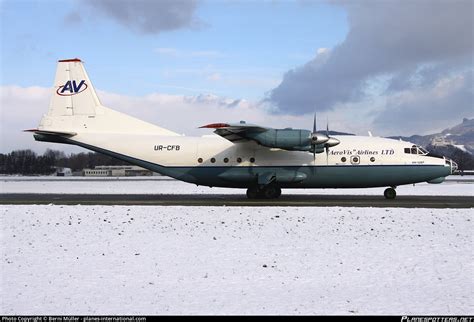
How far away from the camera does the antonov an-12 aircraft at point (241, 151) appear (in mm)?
24281

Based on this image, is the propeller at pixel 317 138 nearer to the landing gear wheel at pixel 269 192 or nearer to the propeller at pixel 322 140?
the propeller at pixel 322 140

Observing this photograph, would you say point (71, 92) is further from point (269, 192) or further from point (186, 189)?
point (186, 189)

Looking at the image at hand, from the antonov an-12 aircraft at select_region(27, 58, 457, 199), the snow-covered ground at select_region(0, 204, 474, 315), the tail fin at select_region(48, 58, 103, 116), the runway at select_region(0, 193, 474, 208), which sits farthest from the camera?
the tail fin at select_region(48, 58, 103, 116)

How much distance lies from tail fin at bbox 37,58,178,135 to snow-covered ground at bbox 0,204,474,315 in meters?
10.3

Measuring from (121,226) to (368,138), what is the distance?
15436 millimetres

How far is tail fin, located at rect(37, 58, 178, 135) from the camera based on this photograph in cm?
2691

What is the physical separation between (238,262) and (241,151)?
577 inches

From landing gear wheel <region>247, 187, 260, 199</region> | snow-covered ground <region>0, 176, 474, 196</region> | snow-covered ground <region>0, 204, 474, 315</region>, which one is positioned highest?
snow-covered ground <region>0, 176, 474, 196</region>

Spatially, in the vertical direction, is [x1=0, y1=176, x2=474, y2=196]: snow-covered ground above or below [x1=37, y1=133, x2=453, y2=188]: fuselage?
below

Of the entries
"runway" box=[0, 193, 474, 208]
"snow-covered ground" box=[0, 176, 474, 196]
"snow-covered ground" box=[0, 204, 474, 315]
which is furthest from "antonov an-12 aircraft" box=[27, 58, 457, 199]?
"snow-covered ground" box=[0, 204, 474, 315]

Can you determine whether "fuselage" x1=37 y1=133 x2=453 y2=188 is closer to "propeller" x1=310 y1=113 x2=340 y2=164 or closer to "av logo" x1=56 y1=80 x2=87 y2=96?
"propeller" x1=310 y1=113 x2=340 y2=164

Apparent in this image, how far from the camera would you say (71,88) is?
27.2 m

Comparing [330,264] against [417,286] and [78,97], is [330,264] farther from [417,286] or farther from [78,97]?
[78,97]

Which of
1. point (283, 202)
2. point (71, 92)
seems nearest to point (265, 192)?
point (283, 202)
